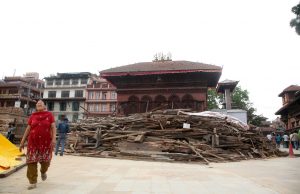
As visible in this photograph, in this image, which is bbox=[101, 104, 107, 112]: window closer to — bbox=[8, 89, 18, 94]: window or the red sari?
bbox=[8, 89, 18, 94]: window

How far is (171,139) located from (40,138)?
7.38 metres

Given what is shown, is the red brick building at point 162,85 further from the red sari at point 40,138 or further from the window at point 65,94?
the window at point 65,94

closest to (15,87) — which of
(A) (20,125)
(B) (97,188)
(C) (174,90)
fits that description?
(A) (20,125)

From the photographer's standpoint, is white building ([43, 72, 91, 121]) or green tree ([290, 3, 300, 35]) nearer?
green tree ([290, 3, 300, 35])

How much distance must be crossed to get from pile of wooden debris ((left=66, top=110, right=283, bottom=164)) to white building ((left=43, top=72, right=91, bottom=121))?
42.9 meters

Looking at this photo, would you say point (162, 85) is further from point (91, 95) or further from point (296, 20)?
point (91, 95)

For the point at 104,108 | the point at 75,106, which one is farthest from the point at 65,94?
the point at 104,108

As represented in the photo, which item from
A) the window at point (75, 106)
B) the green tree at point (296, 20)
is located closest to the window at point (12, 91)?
the window at point (75, 106)

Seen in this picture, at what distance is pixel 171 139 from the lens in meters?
11.5

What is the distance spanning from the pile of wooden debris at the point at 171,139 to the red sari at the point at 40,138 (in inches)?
235

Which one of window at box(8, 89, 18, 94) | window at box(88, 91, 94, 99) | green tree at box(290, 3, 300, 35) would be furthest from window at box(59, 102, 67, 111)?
green tree at box(290, 3, 300, 35)

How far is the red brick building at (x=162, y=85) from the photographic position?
22.1 meters

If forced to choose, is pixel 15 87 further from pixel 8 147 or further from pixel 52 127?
pixel 52 127

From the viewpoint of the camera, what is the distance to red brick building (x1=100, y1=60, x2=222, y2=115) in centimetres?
2206
